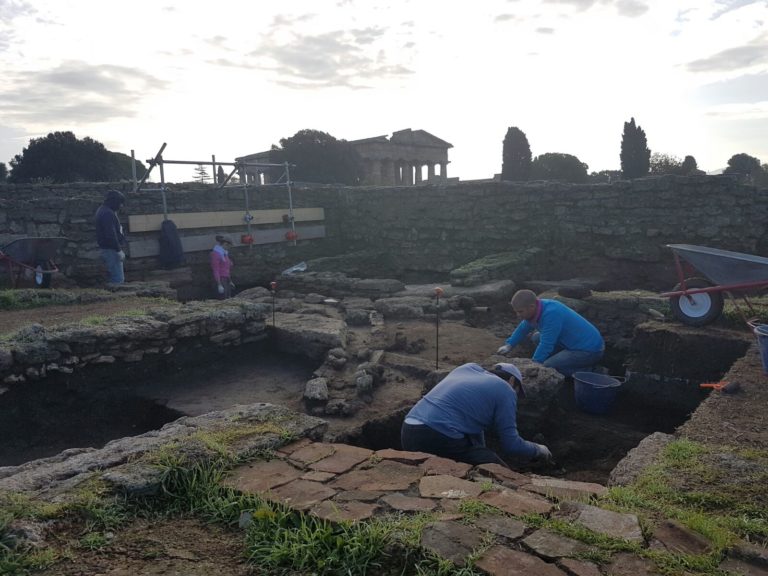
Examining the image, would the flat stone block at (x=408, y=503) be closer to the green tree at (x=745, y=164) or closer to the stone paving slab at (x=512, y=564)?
the stone paving slab at (x=512, y=564)

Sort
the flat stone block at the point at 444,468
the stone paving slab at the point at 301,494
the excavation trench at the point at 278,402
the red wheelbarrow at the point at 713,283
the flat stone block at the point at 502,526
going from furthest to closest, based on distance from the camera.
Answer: the red wheelbarrow at the point at 713,283 → the excavation trench at the point at 278,402 → the flat stone block at the point at 444,468 → the stone paving slab at the point at 301,494 → the flat stone block at the point at 502,526

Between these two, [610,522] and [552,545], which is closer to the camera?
[552,545]

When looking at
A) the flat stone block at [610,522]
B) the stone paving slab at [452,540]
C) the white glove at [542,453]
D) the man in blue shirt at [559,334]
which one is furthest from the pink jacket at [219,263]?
the flat stone block at [610,522]

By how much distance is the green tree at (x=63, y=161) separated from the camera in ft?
73.4

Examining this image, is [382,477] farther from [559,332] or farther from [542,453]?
[559,332]

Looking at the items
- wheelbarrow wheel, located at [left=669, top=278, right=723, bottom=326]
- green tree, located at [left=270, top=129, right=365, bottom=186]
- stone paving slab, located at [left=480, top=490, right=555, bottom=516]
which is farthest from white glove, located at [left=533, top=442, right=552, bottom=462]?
green tree, located at [left=270, top=129, right=365, bottom=186]

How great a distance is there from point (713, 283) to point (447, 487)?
547cm

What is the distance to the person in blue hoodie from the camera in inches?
376

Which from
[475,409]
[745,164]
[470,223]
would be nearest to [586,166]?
[745,164]

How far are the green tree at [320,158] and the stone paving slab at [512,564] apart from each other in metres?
27.7

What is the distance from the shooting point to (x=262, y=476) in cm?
307

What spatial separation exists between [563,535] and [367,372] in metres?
4.25

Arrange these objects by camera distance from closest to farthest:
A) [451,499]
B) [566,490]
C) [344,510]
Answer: [344,510] → [451,499] → [566,490]

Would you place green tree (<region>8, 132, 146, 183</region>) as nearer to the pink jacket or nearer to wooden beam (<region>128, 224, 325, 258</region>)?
wooden beam (<region>128, 224, 325, 258</region>)
